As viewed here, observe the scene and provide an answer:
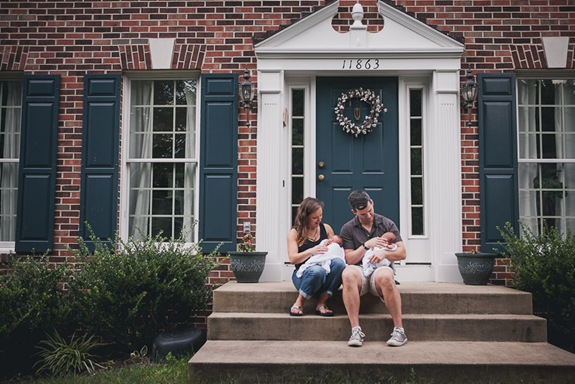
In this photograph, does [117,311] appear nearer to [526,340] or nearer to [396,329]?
[396,329]

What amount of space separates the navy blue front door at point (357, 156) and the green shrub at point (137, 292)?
1628 mm

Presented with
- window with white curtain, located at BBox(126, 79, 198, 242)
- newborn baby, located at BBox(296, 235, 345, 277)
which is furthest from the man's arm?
window with white curtain, located at BBox(126, 79, 198, 242)

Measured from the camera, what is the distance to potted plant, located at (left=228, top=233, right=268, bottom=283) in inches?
213

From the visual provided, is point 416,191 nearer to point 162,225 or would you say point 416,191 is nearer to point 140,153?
point 162,225

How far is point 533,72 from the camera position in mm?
6039

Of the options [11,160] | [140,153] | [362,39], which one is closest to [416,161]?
[362,39]

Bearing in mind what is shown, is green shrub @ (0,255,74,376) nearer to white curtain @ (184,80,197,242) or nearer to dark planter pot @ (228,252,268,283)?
white curtain @ (184,80,197,242)

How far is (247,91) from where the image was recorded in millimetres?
5809

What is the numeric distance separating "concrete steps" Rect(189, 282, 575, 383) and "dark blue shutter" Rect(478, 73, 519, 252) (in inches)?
35.8

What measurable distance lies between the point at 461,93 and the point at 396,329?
289cm

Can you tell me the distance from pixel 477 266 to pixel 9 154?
5.44 m

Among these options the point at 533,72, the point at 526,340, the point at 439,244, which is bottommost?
the point at 526,340

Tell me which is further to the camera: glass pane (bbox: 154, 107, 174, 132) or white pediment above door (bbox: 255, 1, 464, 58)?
glass pane (bbox: 154, 107, 174, 132)

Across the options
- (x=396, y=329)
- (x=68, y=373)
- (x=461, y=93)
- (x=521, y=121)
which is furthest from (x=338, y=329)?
(x=521, y=121)
